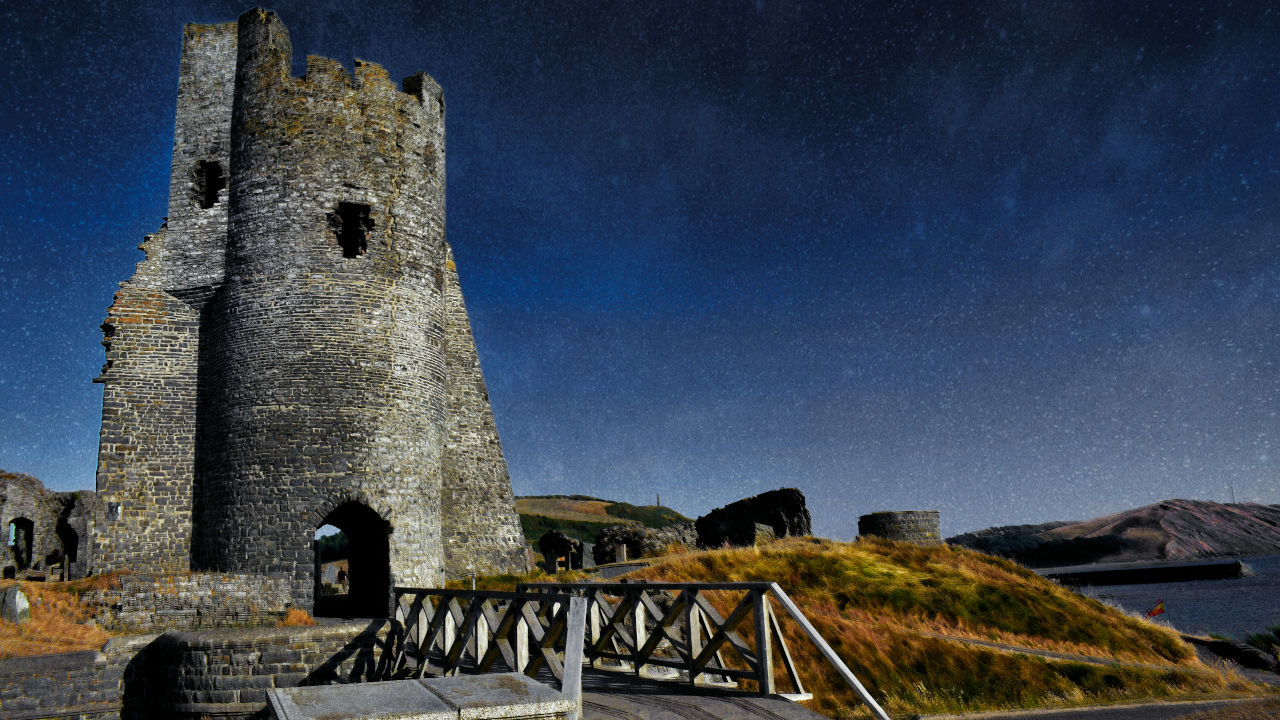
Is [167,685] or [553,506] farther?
[553,506]

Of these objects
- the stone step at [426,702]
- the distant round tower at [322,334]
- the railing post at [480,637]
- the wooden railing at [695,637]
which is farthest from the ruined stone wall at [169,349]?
the stone step at [426,702]

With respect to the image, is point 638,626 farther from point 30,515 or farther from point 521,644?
point 30,515

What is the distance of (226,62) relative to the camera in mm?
20547

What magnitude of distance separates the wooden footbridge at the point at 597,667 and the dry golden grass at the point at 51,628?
5.30 m

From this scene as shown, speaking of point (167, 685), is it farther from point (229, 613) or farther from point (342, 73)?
point (342, 73)

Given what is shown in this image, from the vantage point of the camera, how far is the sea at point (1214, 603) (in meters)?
37.1

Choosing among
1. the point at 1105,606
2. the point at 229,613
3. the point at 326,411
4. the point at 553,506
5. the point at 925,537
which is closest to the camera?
the point at 229,613

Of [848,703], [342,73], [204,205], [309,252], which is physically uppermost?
[342,73]

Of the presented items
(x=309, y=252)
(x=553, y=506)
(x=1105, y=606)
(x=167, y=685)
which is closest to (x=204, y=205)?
(x=309, y=252)

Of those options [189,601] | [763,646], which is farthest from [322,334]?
[763,646]

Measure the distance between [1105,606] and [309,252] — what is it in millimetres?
21008

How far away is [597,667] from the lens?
9.09 m

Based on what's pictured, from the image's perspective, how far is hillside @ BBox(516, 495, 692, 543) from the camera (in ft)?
229

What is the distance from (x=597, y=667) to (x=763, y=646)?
312 cm
